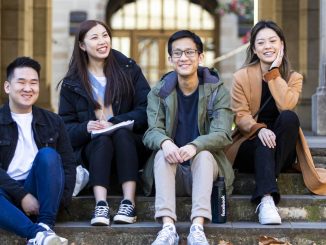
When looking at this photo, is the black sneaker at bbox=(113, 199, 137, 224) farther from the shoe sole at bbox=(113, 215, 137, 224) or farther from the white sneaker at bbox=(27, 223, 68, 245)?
the white sneaker at bbox=(27, 223, 68, 245)

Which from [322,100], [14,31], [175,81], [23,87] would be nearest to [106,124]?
[175,81]

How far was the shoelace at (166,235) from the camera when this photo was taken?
5.26 m

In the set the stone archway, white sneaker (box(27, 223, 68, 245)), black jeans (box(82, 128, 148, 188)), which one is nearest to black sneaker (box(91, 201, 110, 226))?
black jeans (box(82, 128, 148, 188))

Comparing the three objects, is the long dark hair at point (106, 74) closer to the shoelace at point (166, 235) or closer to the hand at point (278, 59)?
the hand at point (278, 59)

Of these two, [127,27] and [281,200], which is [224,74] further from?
[281,200]

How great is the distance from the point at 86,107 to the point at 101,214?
39.4 inches

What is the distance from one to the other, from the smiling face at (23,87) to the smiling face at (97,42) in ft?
2.09

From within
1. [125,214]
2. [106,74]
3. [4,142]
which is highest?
[106,74]

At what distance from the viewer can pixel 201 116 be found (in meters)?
5.97

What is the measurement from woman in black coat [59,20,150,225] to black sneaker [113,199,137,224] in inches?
6.3

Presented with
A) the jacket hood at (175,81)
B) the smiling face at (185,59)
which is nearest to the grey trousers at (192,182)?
the jacket hood at (175,81)

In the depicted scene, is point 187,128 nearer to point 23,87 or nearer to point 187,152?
point 187,152

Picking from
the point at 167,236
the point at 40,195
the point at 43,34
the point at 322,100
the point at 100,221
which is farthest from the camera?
the point at 43,34

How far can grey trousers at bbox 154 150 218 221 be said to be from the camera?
5.46 metres
